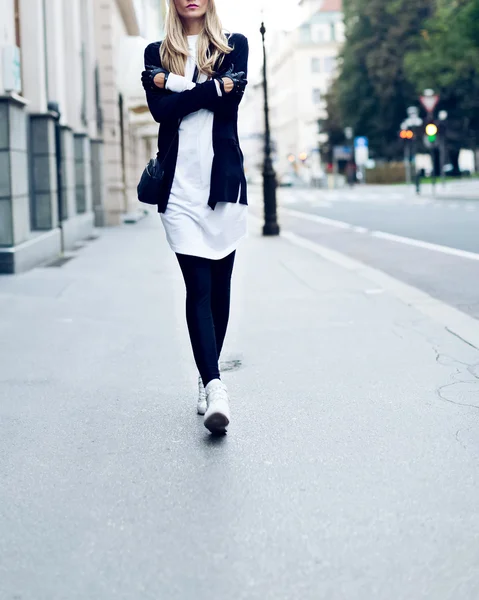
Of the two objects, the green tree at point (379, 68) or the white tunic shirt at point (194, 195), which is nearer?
the white tunic shirt at point (194, 195)

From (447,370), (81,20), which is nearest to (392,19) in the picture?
(81,20)

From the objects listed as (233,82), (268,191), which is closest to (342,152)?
(268,191)

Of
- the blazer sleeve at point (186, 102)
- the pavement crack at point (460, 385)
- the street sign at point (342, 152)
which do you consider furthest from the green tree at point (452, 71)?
the blazer sleeve at point (186, 102)

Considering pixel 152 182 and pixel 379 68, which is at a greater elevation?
pixel 379 68

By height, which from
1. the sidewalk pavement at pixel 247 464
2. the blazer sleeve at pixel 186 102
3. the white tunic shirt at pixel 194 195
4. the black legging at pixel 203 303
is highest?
the blazer sleeve at pixel 186 102

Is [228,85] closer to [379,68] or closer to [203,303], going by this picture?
[203,303]

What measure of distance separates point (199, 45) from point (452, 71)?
5439 cm

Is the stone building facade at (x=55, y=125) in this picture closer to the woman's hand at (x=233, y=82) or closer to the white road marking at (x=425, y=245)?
the white road marking at (x=425, y=245)

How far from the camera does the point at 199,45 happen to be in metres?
4.35

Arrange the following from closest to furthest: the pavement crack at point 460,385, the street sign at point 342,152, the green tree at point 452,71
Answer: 1. the pavement crack at point 460,385
2. the green tree at point 452,71
3. the street sign at point 342,152

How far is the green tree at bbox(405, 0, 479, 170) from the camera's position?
47.8 meters

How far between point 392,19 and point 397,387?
2817 inches

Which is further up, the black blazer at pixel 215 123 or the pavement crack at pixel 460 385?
the black blazer at pixel 215 123

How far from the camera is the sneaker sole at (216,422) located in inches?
165
